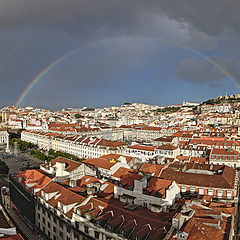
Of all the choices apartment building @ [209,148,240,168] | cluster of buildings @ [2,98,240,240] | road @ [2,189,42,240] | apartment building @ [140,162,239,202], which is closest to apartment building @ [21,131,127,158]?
cluster of buildings @ [2,98,240,240]

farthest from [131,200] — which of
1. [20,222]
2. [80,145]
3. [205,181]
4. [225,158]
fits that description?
[80,145]

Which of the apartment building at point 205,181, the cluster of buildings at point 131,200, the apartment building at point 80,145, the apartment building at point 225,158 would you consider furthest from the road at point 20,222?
the apartment building at point 225,158

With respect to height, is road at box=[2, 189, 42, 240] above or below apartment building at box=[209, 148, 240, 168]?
below

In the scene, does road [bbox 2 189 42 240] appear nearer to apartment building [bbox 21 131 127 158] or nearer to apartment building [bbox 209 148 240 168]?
apartment building [bbox 21 131 127 158]

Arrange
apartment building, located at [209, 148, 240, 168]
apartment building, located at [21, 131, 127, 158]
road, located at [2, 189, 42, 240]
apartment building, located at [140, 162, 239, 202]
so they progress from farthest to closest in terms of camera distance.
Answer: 1. apartment building, located at [21, 131, 127, 158]
2. apartment building, located at [209, 148, 240, 168]
3. apartment building, located at [140, 162, 239, 202]
4. road, located at [2, 189, 42, 240]

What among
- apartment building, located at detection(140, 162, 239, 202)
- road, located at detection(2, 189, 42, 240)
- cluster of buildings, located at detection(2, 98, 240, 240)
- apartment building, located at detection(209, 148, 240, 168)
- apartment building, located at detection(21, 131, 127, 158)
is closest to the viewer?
cluster of buildings, located at detection(2, 98, 240, 240)

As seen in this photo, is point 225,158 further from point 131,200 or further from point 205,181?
point 131,200

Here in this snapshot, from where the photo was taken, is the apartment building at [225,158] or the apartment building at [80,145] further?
the apartment building at [80,145]

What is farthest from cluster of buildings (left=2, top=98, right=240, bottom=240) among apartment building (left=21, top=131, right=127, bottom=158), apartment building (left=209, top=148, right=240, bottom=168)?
apartment building (left=21, top=131, right=127, bottom=158)

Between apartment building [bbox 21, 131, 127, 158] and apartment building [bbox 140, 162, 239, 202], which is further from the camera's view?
apartment building [bbox 21, 131, 127, 158]

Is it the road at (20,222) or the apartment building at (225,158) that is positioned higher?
the apartment building at (225,158)

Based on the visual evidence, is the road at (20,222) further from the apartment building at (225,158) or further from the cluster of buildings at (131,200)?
the apartment building at (225,158)

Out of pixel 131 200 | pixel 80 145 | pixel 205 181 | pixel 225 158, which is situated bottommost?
pixel 131 200
